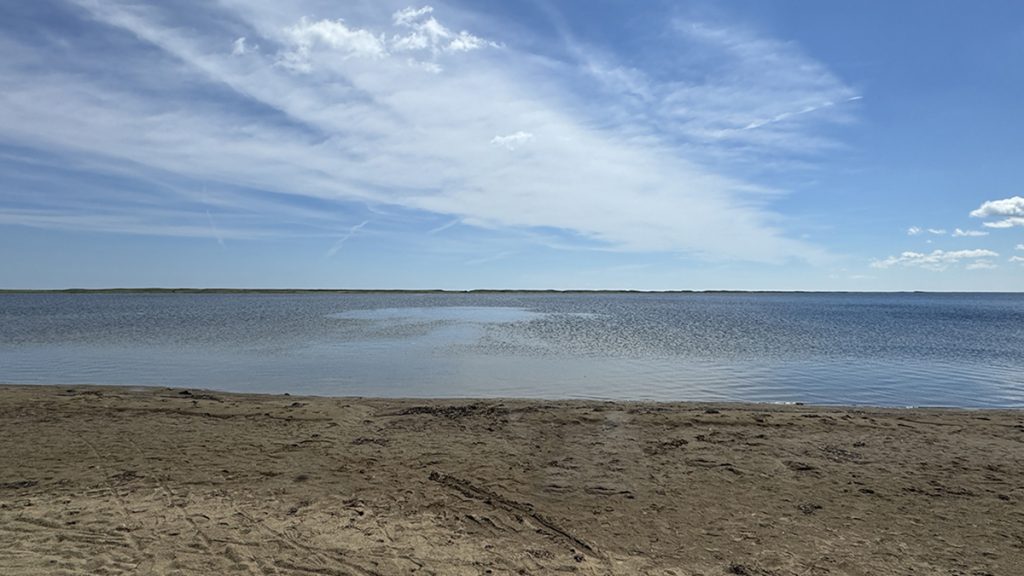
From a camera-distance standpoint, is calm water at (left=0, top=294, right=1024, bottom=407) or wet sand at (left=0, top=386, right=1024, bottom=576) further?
calm water at (left=0, top=294, right=1024, bottom=407)

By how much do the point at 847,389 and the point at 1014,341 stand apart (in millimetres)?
25741

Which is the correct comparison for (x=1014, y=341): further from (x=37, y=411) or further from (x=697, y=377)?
(x=37, y=411)

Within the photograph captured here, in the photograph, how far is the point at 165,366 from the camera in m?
21.4

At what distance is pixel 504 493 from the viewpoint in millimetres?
7559

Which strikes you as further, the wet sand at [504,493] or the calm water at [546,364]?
the calm water at [546,364]

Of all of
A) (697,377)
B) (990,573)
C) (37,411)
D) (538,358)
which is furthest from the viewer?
(538,358)

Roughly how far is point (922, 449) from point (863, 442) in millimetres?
859

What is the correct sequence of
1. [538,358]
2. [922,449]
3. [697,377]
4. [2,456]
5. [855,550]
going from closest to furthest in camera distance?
[855,550] < [2,456] < [922,449] < [697,377] < [538,358]

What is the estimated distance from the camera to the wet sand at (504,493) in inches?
228

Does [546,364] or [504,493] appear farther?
[546,364]

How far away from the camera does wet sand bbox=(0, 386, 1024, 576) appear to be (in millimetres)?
5781

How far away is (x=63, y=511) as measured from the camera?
21.9 ft

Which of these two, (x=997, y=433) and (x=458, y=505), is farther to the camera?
(x=997, y=433)

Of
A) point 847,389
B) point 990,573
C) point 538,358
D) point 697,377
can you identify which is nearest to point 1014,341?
point 847,389
